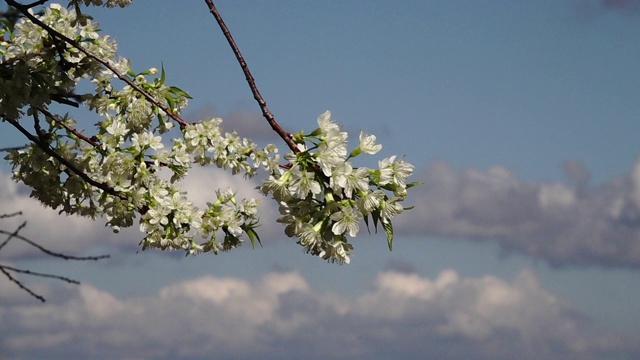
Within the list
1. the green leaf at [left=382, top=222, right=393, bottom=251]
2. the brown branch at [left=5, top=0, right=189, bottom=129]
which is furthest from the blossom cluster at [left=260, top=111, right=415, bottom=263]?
the brown branch at [left=5, top=0, right=189, bottom=129]

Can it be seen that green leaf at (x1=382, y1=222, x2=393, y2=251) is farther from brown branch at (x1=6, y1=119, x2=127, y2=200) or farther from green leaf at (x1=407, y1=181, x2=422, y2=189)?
brown branch at (x1=6, y1=119, x2=127, y2=200)

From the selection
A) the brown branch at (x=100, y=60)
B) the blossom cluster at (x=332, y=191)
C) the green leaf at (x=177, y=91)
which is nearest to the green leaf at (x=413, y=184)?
the blossom cluster at (x=332, y=191)

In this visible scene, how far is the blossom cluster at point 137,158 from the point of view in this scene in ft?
11.1

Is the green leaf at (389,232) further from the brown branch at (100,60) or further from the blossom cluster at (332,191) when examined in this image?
the brown branch at (100,60)

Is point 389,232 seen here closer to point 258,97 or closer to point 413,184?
point 413,184

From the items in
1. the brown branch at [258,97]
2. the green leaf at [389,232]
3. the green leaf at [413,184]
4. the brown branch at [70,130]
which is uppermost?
the brown branch at [70,130]

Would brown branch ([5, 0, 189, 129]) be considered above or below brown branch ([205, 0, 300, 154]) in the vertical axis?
above

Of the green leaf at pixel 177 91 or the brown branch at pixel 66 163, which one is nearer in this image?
the brown branch at pixel 66 163

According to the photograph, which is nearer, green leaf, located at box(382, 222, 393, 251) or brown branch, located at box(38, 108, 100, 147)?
green leaf, located at box(382, 222, 393, 251)

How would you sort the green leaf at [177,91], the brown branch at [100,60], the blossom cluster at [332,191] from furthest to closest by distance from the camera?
the green leaf at [177,91] < the brown branch at [100,60] < the blossom cluster at [332,191]

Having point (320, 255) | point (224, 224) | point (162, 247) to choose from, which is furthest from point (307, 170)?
point (162, 247)

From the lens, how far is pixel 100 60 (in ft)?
13.7

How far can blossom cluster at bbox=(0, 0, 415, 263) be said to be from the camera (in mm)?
3383

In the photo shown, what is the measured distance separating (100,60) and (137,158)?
1.72 ft
